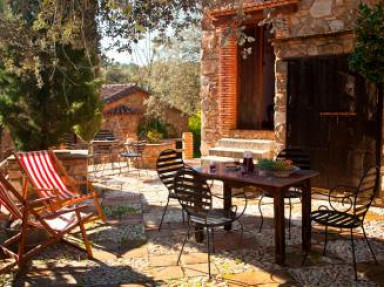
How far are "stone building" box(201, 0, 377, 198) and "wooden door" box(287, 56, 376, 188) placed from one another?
0.04 feet

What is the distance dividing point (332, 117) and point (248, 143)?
1.70 metres

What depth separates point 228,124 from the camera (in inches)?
289

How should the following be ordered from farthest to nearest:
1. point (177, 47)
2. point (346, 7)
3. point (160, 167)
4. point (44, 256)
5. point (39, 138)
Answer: point (177, 47), point (39, 138), point (346, 7), point (160, 167), point (44, 256)

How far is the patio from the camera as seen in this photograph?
315 cm

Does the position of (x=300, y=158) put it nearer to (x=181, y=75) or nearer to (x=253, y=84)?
(x=253, y=84)

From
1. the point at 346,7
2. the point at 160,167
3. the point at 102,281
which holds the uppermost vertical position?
the point at 346,7

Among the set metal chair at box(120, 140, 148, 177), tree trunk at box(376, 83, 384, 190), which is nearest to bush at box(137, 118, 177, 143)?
metal chair at box(120, 140, 148, 177)

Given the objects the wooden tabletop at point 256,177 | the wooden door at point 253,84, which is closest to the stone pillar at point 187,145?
the wooden door at point 253,84

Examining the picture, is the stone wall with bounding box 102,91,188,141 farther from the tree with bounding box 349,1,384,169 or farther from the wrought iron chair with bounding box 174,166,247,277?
the wrought iron chair with bounding box 174,166,247,277

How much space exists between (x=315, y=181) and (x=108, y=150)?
5137 millimetres

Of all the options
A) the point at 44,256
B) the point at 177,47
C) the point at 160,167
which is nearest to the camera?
the point at 44,256

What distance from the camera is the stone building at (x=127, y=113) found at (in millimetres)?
16844

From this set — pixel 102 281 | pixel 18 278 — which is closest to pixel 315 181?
pixel 102 281

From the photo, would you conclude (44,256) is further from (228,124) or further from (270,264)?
(228,124)
